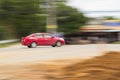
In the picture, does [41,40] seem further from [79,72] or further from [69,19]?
[79,72]

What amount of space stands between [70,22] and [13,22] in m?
8.63

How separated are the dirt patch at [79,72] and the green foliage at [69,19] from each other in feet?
153

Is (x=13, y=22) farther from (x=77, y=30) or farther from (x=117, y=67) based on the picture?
(x=117, y=67)

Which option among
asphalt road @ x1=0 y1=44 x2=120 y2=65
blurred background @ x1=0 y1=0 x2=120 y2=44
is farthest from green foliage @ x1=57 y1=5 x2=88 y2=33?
asphalt road @ x1=0 y1=44 x2=120 y2=65

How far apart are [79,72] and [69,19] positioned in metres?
52.8

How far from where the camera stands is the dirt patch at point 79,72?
9727 millimetres

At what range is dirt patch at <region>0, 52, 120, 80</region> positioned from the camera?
383 inches

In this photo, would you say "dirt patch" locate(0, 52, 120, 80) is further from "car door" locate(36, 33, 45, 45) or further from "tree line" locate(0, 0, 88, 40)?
"tree line" locate(0, 0, 88, 40)

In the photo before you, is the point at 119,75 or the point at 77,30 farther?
the point at 77,30

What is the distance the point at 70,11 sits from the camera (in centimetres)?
6381

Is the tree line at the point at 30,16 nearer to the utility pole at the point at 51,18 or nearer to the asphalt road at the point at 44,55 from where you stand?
the utility pole at the point at 51,18

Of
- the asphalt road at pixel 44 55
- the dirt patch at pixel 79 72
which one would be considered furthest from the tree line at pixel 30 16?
the dirt patch at pixel 79 72

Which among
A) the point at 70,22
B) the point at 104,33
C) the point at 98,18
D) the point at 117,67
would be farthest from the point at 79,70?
the point at 98,18

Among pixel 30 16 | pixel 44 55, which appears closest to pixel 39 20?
pixel 30 16
